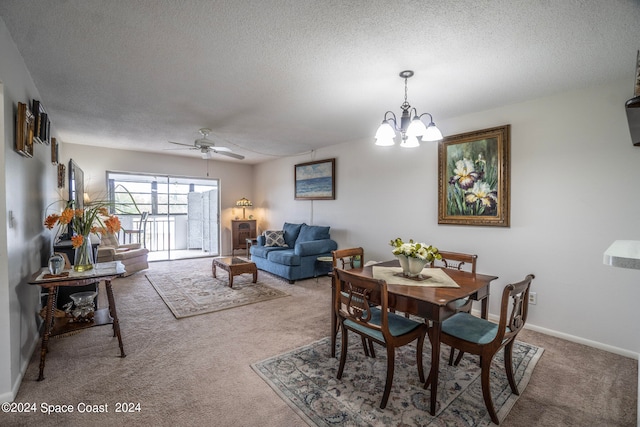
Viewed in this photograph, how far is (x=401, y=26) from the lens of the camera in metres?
1.86

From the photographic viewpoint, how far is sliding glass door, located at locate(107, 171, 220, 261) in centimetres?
678

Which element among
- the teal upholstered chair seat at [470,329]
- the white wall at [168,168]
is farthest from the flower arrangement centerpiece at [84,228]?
the white wall at [168,168]

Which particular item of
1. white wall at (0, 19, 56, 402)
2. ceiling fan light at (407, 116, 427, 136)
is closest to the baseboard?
white wall at (0, 19, 56, 402)

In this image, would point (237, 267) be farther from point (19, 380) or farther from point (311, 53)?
point (311, 53)

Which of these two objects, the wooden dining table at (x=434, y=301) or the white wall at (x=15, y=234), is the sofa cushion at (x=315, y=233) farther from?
the white wall at (x=15, y=234)

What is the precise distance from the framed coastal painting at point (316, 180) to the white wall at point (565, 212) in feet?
6.07

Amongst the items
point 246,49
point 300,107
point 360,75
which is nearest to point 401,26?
point 360,75

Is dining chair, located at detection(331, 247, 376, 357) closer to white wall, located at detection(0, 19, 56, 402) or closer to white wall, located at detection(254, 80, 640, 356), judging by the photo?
white wall, located at detection(254, 80, 640, 356)

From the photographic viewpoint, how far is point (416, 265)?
227cm

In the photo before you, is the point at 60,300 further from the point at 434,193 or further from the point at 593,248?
the point at 593,248

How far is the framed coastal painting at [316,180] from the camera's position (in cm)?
550

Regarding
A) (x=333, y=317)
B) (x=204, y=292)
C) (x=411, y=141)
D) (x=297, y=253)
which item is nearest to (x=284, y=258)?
(x=297, y=253)

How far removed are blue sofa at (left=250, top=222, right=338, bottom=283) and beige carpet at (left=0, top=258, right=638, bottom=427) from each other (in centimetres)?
148

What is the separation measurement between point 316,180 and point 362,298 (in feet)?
13.4
